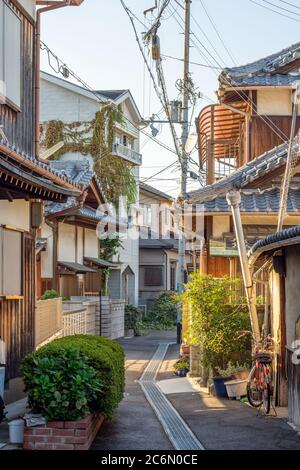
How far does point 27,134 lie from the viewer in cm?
1520

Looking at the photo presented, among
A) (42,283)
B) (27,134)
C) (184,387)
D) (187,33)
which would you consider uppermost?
(187,33)

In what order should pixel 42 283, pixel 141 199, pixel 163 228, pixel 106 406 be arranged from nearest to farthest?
pixel 106 406 → pixel 42 283 → pixel 141 199 → pixel 163 228

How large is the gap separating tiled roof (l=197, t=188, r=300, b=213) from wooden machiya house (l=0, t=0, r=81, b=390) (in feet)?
16.3

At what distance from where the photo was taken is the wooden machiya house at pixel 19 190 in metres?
13.1

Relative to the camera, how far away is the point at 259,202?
18.5 meters

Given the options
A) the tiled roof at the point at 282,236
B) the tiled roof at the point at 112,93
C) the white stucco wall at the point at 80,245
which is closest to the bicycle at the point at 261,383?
the tiled roof at the point at 282,236

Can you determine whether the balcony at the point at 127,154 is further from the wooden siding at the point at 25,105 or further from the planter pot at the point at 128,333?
the wooden siding at the point at 25,105

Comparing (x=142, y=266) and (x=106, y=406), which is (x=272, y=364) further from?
(x=142, y=266)

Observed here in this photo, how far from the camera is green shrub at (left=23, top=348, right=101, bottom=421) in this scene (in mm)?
9023

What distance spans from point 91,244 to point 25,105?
1748 centimetres

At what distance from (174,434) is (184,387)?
752 cm

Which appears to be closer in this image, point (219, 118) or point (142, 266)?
point (219, 118)

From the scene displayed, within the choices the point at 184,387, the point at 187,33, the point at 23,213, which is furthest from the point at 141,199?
the point at 23,213

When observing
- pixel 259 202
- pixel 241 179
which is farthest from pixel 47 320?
pixel 259 202
